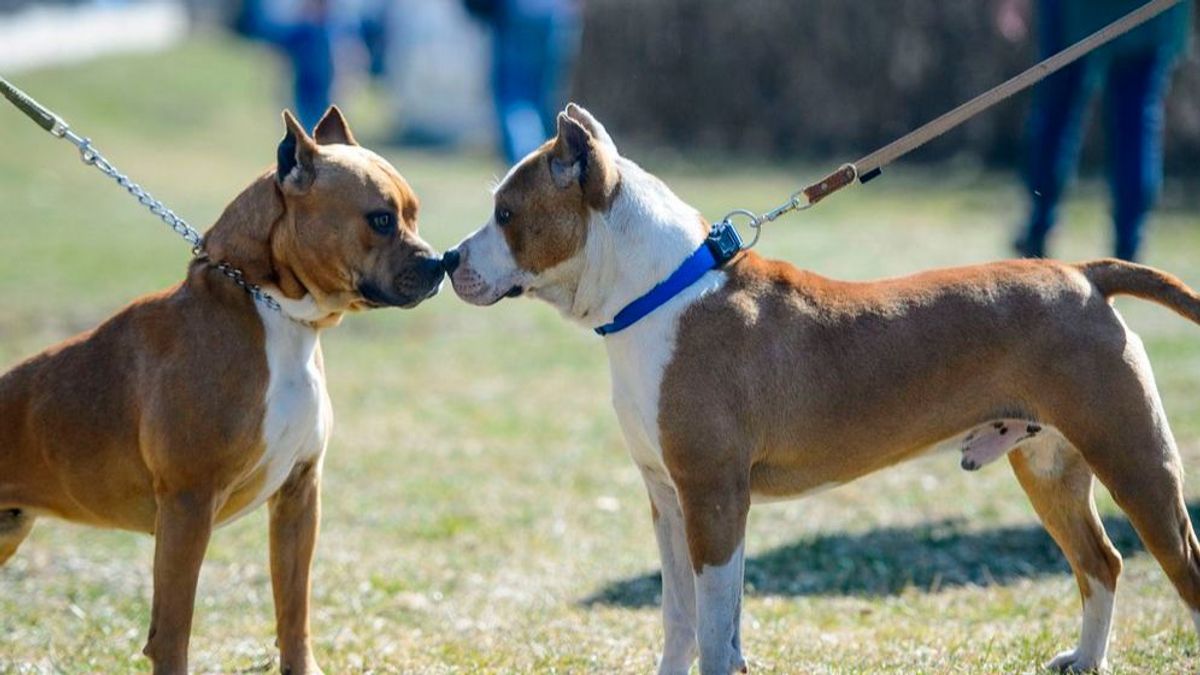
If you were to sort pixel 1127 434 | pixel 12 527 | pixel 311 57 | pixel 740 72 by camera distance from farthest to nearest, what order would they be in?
pixel 740 72 < pixel 311 57 < pixel 12 527 < pixel 1127 434

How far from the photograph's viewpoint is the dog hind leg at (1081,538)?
545 centimetres

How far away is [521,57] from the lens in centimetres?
1491

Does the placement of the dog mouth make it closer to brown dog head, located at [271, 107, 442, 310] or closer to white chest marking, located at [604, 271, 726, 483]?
brown dog head, located at [271, 107, 442, 310]

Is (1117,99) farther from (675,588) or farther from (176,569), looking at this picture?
(176,569)

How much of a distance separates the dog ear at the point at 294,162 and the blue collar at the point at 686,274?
1.02 m

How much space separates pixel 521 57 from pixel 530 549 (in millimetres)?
7976

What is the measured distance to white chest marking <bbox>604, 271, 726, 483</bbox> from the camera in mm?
4988

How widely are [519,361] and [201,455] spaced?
7.00m

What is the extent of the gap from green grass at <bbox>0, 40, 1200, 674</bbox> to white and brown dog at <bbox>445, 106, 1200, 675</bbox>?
856 mm

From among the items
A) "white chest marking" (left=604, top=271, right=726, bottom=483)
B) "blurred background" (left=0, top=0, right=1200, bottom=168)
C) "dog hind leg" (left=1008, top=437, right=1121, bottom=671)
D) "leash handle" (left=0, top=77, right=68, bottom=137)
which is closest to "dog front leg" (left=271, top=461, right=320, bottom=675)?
"white chest marking" (left=604, top=271, right=726, bottom=483)

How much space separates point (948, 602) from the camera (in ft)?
22.0

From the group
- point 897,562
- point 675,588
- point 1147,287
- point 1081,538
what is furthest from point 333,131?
point 897,562

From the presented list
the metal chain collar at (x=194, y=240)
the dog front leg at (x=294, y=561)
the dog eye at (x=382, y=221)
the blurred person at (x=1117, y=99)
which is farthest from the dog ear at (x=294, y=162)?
the blurred person at (x=1117, y=99)

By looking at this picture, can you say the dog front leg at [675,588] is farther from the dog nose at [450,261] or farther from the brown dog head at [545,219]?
the dog nose at [450,261]
